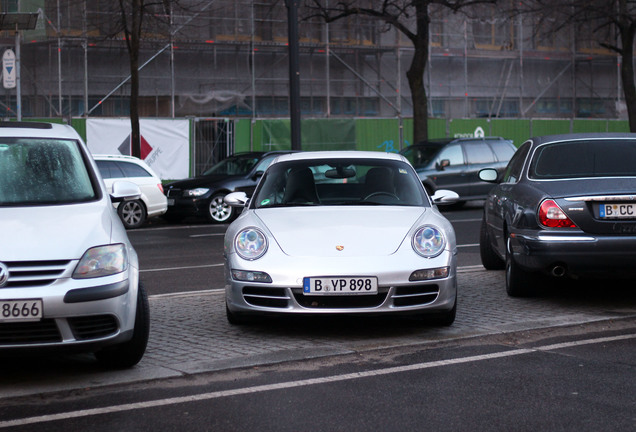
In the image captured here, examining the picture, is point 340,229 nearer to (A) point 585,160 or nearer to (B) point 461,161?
(A) point 585,160

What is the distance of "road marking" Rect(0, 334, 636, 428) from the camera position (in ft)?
17.2

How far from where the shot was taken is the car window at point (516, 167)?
9805mm

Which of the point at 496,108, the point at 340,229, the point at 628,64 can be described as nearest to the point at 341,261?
the point at 340,229

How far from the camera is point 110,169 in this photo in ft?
64.2

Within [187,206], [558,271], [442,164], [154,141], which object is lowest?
[187,206]

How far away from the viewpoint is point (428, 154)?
23.7 m

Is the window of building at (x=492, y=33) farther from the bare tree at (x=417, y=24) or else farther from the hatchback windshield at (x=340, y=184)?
the hatchback windshield at (x=340, y=184)

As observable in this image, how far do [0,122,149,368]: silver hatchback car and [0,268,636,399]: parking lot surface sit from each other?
283mm

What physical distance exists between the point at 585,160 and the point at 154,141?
19.9 metres

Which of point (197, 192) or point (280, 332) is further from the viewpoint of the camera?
point (197, 192)

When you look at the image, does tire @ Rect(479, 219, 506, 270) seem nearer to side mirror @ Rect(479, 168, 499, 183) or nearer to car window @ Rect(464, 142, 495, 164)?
side mirror @ Rect(479, 168, 499, 183)

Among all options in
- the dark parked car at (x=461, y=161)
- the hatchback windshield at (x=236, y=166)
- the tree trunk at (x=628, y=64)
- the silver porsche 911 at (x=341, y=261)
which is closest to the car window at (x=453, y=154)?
the dark parked car at (x=461, y=161)

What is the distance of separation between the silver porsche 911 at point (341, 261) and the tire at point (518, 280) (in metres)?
1.25

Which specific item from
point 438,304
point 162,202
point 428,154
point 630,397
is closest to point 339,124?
point 428,154
